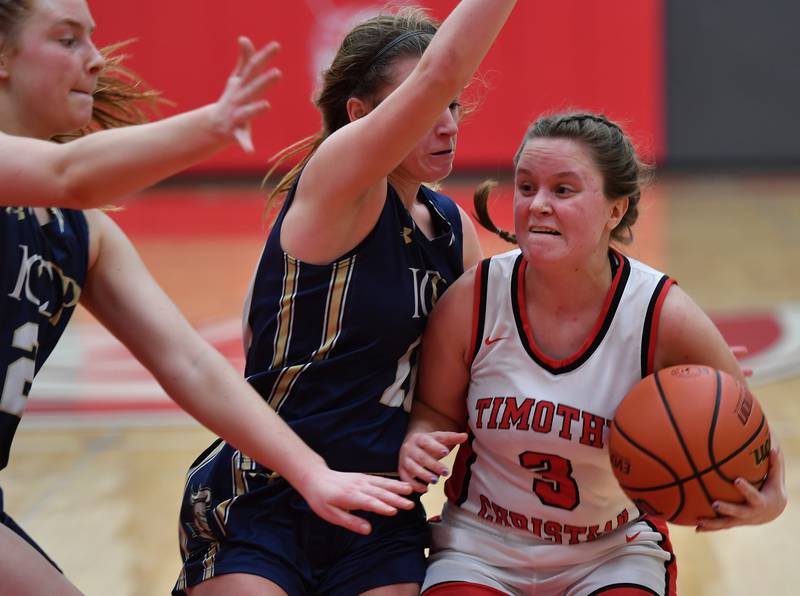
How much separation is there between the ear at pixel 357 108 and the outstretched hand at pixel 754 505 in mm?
1373

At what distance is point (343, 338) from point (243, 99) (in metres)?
1.03

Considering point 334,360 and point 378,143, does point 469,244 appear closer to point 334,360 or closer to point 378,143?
point 334,360

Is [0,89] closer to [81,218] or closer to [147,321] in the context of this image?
[81,218]

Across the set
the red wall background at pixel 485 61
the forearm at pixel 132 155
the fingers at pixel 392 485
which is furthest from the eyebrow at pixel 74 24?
the red wall background at pixel 485 61

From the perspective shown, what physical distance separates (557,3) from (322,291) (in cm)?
1235

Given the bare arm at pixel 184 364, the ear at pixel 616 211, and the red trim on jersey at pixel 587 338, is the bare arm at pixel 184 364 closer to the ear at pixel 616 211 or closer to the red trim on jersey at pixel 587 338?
the red trim on jersey at pixel 587 338

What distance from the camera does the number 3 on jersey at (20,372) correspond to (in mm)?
2631

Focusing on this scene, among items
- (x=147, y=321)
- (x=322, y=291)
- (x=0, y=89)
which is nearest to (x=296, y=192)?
(x=322, y=291)

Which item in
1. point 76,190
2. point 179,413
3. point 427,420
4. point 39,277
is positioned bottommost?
point 179,413

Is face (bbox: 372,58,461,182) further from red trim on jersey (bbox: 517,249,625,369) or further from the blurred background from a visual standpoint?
the blurred background

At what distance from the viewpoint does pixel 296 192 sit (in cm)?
279

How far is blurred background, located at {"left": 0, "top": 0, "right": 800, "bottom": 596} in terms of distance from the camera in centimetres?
457

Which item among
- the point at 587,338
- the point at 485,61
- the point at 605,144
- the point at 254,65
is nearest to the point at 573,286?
the point at 587,338

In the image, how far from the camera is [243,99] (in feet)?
6.23
